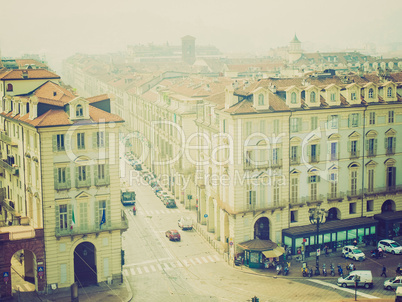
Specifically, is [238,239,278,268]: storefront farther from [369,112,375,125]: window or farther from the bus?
the bus

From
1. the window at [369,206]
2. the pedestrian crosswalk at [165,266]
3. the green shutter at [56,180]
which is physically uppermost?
the green shutter at [56,180]

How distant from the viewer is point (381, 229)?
77.8 m

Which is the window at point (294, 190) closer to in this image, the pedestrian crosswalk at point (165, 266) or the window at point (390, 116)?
the pedestrian crosswalk at point (165, 266)

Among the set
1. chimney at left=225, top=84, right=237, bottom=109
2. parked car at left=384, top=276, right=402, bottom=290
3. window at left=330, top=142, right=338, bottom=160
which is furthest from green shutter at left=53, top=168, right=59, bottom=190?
parked car at left=384, top=276, right=402, bottom=290

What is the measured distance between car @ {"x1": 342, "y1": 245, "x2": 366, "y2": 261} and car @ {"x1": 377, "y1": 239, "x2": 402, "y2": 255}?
12.7ft

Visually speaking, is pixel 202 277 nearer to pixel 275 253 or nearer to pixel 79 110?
pixel 275 253

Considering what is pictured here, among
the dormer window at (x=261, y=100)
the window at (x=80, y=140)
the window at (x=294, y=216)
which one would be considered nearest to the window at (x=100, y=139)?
the window at (x=80, y=140)

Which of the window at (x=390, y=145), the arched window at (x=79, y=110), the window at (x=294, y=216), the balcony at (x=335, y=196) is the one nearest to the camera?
the arched window at (x=79, y=110)

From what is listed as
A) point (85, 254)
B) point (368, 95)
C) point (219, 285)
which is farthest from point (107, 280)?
point (368, 95)

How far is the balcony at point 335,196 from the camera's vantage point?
75.6m

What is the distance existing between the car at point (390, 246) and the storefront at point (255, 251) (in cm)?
1432

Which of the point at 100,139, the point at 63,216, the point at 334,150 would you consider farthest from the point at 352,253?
the point at 63,216

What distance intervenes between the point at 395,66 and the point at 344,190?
282 ft

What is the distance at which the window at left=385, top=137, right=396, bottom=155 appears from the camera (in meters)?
78.6
